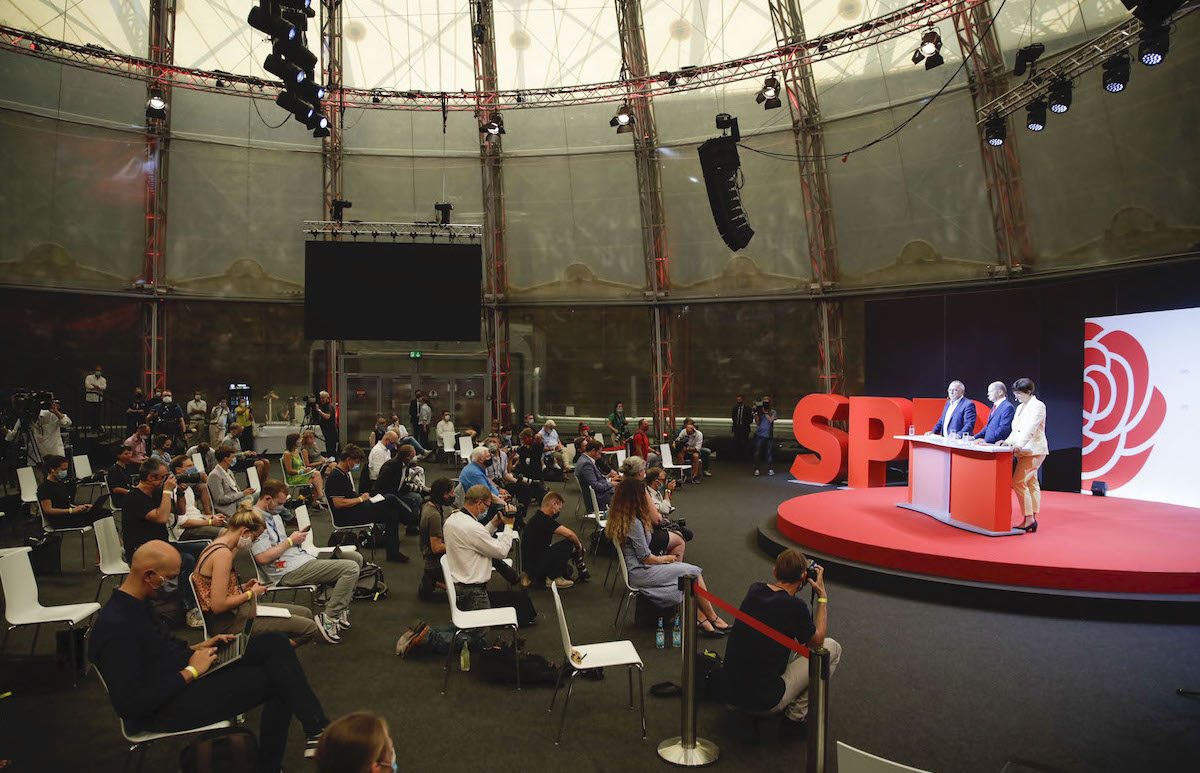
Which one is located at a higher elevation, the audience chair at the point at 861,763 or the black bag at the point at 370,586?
the audience chair at the point at 861,763

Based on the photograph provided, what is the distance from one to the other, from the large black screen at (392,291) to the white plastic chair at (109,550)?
9363 mm

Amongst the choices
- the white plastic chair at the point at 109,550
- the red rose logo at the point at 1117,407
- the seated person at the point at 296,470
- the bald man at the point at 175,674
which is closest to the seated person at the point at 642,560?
the bald man at the point at 175,674

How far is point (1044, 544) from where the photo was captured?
7.00 m

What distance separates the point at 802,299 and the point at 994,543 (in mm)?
8770

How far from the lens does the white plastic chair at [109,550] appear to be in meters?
5.88

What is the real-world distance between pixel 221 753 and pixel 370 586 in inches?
135

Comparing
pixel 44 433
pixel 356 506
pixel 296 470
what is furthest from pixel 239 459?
pixel 356 506

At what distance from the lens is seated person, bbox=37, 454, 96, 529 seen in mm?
7227

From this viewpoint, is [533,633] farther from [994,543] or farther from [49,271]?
[49,271]

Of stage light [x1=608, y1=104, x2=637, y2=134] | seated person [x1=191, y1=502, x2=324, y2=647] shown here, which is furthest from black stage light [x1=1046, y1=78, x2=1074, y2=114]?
seated person [x1=191, y1=502, x2=324, y2=647]

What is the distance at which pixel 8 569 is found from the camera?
471cm

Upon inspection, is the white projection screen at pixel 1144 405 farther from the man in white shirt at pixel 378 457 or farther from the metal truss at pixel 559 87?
the man in white shirt at pixel 378 457

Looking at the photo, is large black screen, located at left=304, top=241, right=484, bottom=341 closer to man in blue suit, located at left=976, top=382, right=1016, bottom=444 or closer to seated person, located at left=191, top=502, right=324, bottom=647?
man in blue suit, located at left=976, top=382, right=1016, bottom=444

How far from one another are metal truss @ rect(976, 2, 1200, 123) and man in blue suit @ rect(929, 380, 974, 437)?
4282mm
